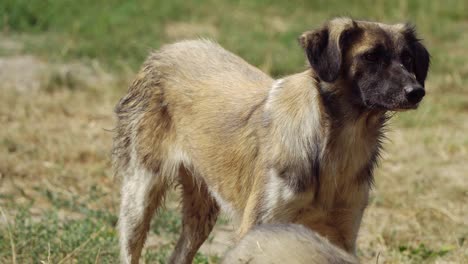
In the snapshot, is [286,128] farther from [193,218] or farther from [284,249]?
[193,218]

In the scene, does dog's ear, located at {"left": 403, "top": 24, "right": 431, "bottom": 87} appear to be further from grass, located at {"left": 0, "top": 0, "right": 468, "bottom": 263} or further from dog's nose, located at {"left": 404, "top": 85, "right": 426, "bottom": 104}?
grass, located at {"left": 0, "top": 0, "right": 468, "bottom": 263}

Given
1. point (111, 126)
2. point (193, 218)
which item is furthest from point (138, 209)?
point (111, 126)

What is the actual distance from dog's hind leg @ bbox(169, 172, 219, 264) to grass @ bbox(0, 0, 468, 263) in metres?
0.15

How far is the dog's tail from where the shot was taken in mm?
4879

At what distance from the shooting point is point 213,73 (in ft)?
23.1

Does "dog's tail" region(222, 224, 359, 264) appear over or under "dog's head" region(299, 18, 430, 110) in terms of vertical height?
under

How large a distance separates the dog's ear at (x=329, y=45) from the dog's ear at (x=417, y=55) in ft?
1.19

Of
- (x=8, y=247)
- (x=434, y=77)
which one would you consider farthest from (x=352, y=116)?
(x=434, y=77)

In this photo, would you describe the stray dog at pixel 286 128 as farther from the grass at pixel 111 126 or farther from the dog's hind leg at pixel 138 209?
the grass at pixel 111 126

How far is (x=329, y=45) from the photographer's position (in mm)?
6012

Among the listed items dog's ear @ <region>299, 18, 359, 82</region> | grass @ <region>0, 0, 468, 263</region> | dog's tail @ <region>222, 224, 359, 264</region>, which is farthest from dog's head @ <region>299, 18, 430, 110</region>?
grass @ <region>0, 0, 468, 263</region>

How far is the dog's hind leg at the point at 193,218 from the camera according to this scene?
727 cm

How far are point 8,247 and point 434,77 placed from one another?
281 inches

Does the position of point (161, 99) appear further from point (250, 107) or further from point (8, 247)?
point (8, 247)
